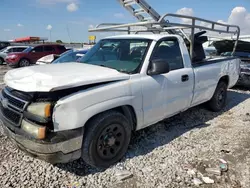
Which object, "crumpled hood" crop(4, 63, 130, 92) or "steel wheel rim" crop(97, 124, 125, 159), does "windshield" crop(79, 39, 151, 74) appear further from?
"steel wheel rim" crop(97, 124, 125, 159)

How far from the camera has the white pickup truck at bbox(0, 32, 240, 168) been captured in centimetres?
266

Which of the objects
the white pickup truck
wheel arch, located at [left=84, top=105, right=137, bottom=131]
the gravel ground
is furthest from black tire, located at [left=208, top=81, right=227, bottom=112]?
wheel arch, located at [left=84, top=105, right=137, bottom=131]

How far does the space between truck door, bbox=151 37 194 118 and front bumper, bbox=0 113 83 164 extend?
165cm

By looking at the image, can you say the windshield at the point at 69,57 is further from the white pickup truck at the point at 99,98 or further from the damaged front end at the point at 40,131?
the damaged front end at the point at 40,131

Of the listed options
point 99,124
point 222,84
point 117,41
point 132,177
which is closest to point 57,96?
point 99,124

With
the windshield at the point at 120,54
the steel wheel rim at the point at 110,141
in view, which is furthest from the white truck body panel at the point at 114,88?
the steel wheel rim at the point at 110,141

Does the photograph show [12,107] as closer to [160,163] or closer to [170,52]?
[160,163]

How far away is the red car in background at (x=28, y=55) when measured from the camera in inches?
666

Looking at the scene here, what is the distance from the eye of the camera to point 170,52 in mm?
4148

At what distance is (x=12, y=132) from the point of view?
291 centimetres

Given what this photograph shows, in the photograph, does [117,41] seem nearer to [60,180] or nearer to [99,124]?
[99,124]

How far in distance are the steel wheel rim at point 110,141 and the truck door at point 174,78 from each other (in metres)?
0.97

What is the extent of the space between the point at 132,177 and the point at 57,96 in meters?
1.40

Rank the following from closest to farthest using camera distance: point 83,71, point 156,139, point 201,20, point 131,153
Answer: point 83,71 < point 131,153 < point 156,139 < point 201,20
